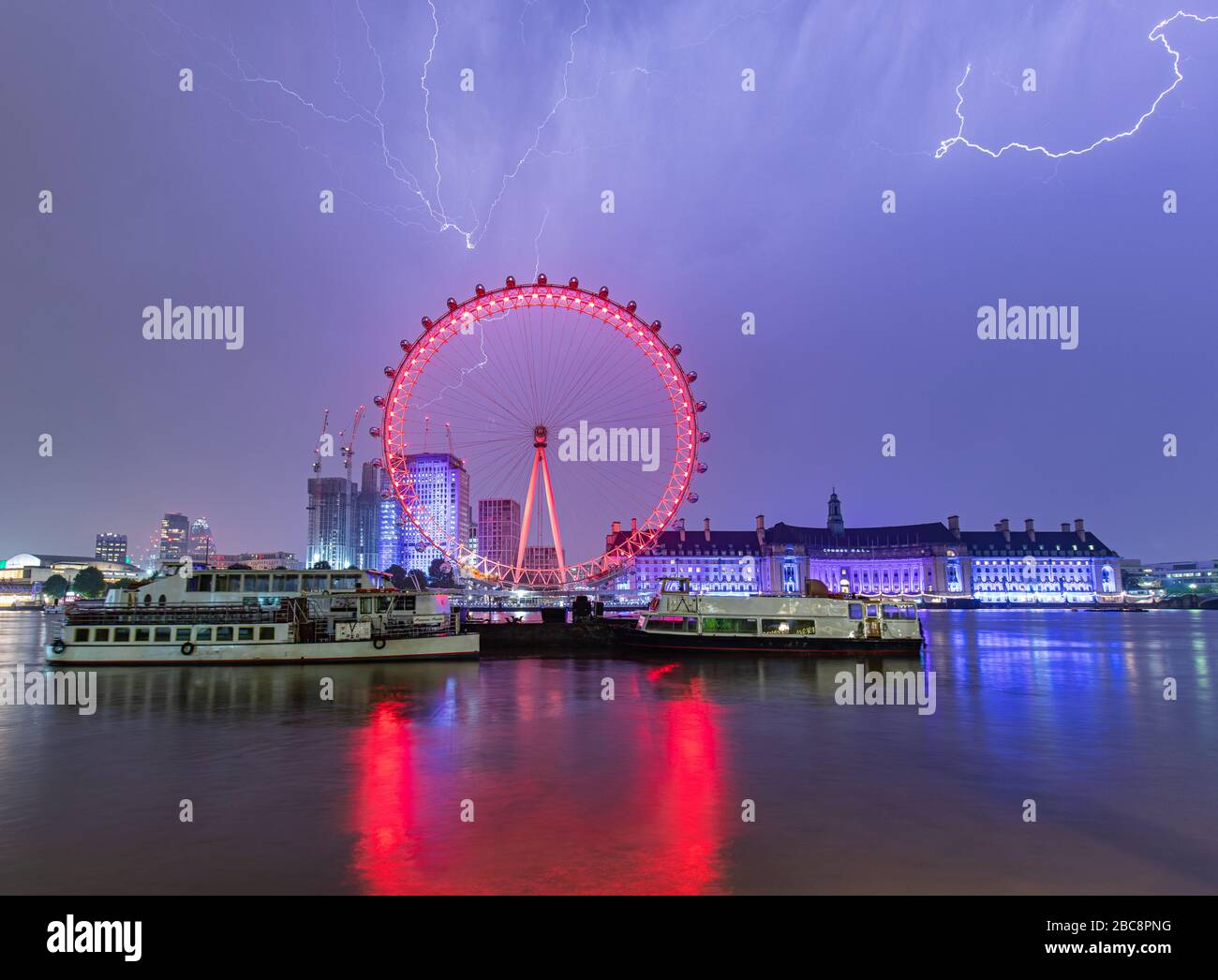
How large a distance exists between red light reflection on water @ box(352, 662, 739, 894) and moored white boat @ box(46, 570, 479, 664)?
75.2ft

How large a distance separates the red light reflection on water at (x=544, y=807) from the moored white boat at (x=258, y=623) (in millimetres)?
22915

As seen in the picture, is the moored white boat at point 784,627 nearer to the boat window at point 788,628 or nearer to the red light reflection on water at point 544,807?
the boat window at point 788,628

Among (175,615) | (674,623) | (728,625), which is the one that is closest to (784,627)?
(728,625)

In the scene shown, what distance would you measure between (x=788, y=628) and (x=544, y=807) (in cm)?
4570

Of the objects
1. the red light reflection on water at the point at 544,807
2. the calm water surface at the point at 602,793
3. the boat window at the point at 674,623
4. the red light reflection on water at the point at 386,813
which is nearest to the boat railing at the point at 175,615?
the calm water surface at the point at 602,793

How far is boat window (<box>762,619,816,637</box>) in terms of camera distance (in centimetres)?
5966

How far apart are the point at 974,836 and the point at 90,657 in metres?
52.2

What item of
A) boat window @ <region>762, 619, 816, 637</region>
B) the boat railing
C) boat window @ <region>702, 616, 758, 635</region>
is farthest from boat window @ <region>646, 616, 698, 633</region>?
the boat railing

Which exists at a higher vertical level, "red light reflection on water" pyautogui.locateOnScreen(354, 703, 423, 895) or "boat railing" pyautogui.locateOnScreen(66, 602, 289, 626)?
"boat railing" pyautogui.locateOnScreen(66, 602, 289, 626)

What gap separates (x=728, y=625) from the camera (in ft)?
201

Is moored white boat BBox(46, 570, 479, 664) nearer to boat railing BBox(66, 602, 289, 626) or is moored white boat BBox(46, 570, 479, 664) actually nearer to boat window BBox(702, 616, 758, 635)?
boat railing BBox(66, 602, 289, 626)

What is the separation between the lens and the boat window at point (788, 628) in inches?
2349
